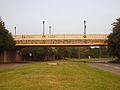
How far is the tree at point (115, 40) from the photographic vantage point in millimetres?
62631

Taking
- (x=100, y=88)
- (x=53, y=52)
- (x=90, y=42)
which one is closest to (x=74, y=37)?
(x=90, y=42)

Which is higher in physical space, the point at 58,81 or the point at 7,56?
the point at 7,56

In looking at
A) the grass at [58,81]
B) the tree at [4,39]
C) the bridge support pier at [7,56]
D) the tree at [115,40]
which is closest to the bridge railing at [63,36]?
the tree at [115,40]

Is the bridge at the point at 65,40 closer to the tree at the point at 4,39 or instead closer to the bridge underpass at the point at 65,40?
the bridge underpass at the point at 65,40

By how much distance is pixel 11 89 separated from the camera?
11734mm

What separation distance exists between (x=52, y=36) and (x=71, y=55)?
69801 millimetres

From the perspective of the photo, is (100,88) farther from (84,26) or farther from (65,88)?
(84,26)

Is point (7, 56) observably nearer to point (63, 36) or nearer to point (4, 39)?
point (4, 39)

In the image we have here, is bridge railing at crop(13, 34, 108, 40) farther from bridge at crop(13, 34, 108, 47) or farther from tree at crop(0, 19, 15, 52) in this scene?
tree at crop(0, 19, 15, 52)

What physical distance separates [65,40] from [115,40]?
13.4 meters

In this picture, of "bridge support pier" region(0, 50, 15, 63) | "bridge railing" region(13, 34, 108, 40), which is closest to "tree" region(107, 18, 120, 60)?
"bridge railing" region(13, 34, 108, 40)

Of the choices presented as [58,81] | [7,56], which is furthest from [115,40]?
[58,81]

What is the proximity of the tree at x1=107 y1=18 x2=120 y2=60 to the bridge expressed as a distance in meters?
4.34

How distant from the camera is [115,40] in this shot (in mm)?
62250
